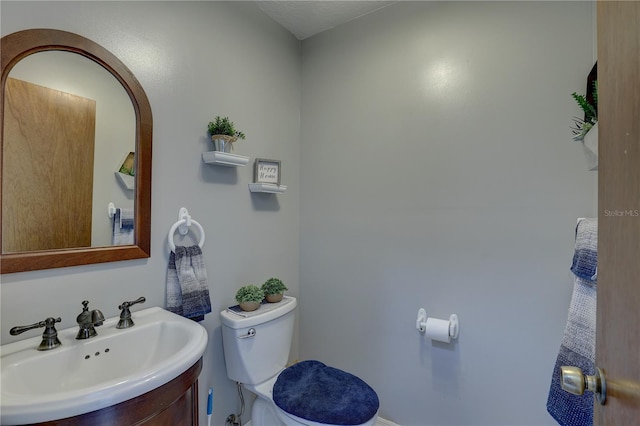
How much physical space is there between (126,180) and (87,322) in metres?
0.54

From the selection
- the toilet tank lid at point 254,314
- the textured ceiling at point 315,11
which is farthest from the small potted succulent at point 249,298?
the textured ceiling at point 315,11

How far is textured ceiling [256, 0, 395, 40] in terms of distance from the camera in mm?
1733

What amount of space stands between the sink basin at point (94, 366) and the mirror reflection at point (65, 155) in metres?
0.33

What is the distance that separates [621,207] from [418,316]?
1.25 m

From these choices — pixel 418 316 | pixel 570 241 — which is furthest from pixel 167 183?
pixel 570 241

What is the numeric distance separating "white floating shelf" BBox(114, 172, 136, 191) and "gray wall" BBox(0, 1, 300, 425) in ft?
0.32

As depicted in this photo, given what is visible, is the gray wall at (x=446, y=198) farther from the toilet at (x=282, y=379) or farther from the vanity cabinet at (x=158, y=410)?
the vanity cabinet at (x=158, y=410)

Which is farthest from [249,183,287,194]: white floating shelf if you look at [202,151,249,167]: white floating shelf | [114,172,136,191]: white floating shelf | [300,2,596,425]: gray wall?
[114,172,136,191]: white floating shelf

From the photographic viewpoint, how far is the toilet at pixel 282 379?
123 centimetres

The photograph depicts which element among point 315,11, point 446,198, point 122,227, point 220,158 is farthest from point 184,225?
point 315,11

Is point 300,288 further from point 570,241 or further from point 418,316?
point 570,241

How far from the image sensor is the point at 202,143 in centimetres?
148

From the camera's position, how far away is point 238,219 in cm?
167

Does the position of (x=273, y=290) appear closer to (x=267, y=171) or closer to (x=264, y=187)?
(x=264, y=187)
